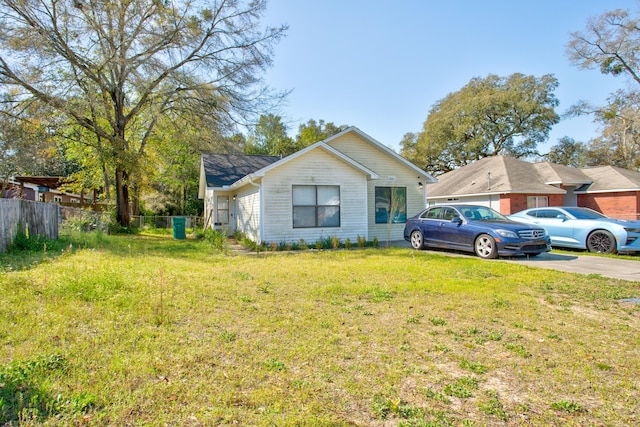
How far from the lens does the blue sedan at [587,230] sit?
10.1 meters

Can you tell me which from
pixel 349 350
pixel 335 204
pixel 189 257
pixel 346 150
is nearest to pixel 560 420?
pixel 349 350

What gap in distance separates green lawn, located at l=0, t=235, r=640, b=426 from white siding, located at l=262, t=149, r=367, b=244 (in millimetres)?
6031

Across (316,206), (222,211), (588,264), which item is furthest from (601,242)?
(222,211)

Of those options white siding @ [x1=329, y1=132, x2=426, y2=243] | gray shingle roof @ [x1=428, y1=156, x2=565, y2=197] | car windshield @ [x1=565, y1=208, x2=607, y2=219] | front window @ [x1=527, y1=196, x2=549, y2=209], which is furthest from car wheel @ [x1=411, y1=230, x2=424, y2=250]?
front window @ [x1=527, y1=196, x2=549, y2=209]

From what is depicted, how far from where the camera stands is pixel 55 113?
16.7 metres

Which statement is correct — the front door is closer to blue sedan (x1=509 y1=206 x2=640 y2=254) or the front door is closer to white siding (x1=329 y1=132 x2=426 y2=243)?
white siding (x1=329 y1=132 x2=426 y2=243)

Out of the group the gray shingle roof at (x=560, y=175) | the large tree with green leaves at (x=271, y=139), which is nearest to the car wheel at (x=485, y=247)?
the large tree with green leaves at (x=271, y=139)

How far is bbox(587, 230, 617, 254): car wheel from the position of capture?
10.3 metres

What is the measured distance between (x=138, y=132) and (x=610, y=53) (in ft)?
114

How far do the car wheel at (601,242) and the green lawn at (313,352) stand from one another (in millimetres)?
5232

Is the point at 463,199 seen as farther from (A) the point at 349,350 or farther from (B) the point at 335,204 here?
(A) the point at 349,350

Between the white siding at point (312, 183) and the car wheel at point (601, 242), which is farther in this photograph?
the white siding at point (312, 183)

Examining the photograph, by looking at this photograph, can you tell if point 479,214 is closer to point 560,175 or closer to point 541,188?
point 541,188

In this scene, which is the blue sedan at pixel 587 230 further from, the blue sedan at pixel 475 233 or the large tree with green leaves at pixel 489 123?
the large tree with green leaves at pixel 489 123
